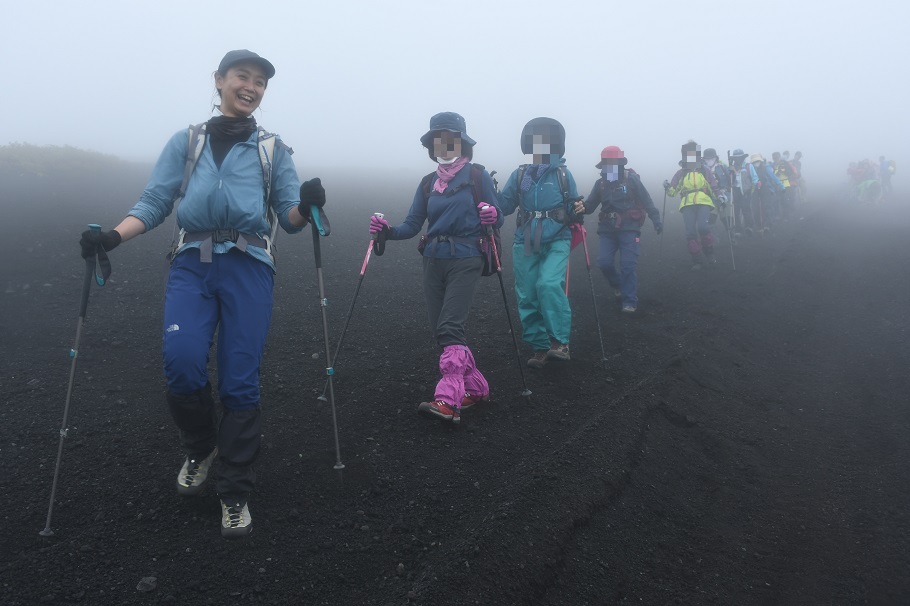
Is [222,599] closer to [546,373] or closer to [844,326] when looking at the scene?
[546,373]

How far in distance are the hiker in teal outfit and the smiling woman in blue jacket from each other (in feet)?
11.2

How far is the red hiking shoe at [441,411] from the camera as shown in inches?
202

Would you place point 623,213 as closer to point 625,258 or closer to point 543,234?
point 625,258

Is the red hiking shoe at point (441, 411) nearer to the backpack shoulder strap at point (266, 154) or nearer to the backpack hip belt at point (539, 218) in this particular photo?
the backpack shoulder strap at point (266, 154)

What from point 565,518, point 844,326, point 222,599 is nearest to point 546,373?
point 565,518

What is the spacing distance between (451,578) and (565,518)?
90 centimetres

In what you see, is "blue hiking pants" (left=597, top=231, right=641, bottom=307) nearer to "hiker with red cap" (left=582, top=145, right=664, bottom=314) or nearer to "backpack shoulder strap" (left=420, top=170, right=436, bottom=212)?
"hiker with red cap" (left=582, top=145, right=664, bottom=314)

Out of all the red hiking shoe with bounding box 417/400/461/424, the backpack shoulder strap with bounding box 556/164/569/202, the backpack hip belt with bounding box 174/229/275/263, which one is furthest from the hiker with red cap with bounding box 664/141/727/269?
the backpack hip belt with bounding box 174/229/275/263

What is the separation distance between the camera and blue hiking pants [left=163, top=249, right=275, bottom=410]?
3561mm

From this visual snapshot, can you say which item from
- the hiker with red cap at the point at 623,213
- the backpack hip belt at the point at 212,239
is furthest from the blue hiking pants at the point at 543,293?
the backpack hip belt at the point at 212,239

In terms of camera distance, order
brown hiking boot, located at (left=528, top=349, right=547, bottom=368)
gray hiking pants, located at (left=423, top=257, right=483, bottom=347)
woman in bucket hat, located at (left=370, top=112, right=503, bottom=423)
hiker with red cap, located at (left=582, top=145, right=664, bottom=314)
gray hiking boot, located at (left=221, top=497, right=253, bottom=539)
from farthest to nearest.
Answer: hiker with red cap, located at (left=582, top=145, right=664, bottom=314) < brown hiking boot, located at (left=528, top=349, right=547, bottom=368) < woman in bucket hat, located at (left=370, top=112, right=503, bottom=423) < gray hiking pants, located at (left=423, top=257, right=483, bottom=347) < gray hiking boot, located at (left=221, top=497, right=253, bottom=539)

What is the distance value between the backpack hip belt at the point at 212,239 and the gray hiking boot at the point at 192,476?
114cm

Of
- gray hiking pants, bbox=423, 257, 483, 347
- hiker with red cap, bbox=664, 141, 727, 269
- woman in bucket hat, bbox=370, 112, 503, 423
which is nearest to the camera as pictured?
gray hiking pants, bbox=423, 257, 483, 347

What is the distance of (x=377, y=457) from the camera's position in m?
4.59
